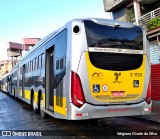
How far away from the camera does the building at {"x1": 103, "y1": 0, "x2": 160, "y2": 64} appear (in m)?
19.7

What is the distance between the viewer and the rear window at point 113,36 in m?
8.59

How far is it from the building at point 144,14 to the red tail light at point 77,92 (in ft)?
37.8

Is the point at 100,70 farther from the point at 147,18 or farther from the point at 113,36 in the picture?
the point at 147,18

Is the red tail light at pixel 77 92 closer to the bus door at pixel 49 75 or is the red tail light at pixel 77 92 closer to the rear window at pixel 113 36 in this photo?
the rear window at pixel 113 36

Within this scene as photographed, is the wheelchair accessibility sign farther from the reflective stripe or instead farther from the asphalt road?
the asphalt road

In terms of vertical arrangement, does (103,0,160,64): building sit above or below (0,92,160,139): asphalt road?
above

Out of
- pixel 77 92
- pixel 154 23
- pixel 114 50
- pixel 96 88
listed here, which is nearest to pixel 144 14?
pixel 154 23

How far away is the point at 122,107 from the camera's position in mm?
8711

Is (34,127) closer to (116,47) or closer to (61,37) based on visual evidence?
(61,37)

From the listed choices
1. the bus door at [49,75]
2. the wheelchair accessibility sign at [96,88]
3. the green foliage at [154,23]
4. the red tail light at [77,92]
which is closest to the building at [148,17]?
the green foliage at [154,23]

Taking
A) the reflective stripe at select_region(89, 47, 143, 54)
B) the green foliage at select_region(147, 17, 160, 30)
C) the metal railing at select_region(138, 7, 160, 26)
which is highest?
the metal railing at select_region(138, 7, 160, 26)

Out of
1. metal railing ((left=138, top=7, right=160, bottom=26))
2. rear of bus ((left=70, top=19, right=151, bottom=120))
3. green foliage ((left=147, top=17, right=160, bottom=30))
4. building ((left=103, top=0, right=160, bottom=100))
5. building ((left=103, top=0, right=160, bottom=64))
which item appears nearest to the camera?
rear of bus ((left=70, top=19, right=151, bottom=120))

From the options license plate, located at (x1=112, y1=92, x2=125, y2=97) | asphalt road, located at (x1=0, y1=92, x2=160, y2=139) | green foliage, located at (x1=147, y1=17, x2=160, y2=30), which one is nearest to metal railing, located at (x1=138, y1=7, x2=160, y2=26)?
green foliage, located at (x1=147, y1=17, x2=160, y2=30)

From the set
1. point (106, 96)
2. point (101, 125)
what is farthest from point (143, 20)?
point (106, 96)
